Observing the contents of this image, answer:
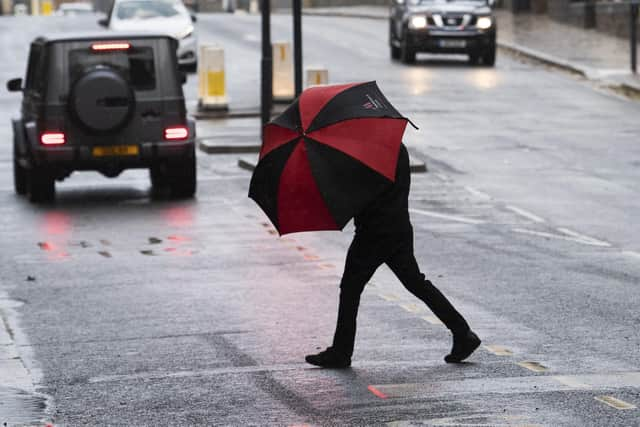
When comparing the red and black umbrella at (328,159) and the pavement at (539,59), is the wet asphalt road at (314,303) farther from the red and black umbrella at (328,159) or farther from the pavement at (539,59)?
the pavement at (539,59)

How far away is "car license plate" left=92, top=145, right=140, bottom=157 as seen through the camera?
1889cm

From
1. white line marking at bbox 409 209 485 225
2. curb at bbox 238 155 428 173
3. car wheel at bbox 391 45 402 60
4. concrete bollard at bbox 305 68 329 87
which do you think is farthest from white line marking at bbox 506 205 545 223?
car wheel at bbox 391 45 402 60

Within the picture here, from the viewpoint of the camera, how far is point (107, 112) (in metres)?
18.6

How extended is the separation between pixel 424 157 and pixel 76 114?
21.2ft

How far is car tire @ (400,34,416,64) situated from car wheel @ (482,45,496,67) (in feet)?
5.37

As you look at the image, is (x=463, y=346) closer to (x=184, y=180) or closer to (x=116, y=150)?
(x=116, y=150)

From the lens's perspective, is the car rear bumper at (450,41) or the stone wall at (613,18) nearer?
the car rear bumper at (450,41)

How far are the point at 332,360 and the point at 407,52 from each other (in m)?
29.5

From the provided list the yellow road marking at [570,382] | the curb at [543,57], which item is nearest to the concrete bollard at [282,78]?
the curb at [543,57]

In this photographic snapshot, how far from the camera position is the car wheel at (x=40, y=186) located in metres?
19.2

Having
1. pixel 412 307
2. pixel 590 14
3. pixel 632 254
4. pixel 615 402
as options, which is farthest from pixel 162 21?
pixel 615 402

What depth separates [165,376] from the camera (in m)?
9.52

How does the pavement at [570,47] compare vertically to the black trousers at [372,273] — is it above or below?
below

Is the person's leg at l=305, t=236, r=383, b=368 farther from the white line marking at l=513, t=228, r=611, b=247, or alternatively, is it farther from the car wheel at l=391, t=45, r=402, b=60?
the car wheel at l=391, t=45, r=402, b=60
